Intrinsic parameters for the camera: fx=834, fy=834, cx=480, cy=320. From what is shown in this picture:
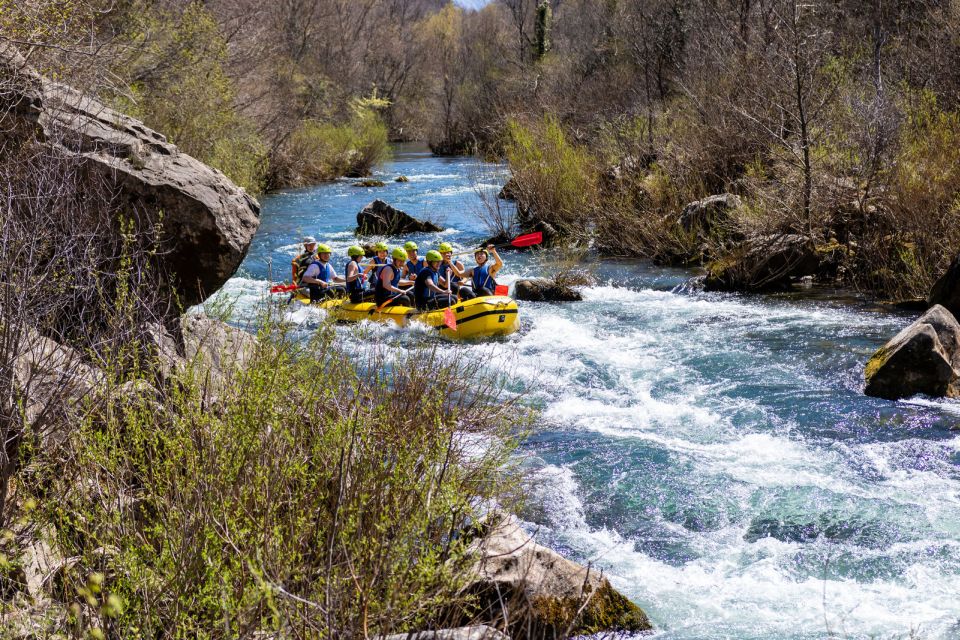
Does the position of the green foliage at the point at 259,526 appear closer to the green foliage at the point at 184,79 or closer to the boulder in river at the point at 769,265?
the boulder in river at the point at 769,265

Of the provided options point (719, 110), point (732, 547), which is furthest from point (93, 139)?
point (719, 110)

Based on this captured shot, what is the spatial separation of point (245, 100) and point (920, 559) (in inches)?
769

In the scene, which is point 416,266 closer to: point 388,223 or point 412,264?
point 412,264

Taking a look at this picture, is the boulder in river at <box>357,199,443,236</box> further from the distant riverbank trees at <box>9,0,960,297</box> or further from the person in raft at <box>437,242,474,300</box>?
the person in raft at <box>437,242,474,300</box>

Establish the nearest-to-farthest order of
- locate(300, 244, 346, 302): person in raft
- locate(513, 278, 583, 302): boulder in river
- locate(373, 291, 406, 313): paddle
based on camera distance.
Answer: locate(373, 291, 406, 313): paddle
locate(300, 244, 346, 302): person in raft
locate(513, 278, 583, 302): boulder in river

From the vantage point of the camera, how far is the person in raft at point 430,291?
1126 cm

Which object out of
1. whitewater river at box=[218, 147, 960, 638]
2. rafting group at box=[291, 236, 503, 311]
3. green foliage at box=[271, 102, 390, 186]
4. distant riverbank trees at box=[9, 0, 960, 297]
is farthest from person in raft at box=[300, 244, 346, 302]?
green foliage at box=[271, 102, 390, 186]

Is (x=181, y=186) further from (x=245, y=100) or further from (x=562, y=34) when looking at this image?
(x=562, y=34)

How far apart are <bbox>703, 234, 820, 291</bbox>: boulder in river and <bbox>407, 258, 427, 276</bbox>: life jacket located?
14.4 ft

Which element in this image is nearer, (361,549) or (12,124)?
(361,549)

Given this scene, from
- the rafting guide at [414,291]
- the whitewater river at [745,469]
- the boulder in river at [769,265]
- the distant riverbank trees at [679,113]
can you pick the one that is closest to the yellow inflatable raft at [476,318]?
the rafting guide at [414,291]

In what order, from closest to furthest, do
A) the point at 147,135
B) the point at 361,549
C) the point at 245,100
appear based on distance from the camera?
1. the point at 361,549
2. the point at 147,135
3. the point at 245,100

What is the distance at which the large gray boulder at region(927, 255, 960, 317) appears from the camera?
936 centimetres

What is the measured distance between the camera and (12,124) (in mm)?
5141
